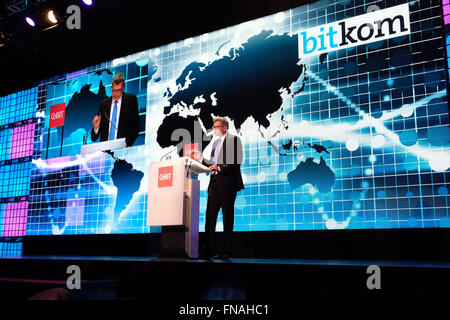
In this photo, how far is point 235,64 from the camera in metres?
5.73

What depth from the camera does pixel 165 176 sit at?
451cm

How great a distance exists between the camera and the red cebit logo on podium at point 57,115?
7320 millimetres

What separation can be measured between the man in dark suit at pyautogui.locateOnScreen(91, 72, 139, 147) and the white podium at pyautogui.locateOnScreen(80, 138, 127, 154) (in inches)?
2.5

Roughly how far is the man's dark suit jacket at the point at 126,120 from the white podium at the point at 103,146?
0.22ft

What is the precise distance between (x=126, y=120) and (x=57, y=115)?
63.9 inches

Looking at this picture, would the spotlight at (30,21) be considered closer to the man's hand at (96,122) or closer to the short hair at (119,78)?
the short hair at (119,78)

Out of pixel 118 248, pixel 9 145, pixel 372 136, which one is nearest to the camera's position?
pixel 372 136

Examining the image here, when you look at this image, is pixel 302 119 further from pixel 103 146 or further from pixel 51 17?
pixel 51 17

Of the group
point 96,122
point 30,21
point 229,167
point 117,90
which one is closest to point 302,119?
point 229,167

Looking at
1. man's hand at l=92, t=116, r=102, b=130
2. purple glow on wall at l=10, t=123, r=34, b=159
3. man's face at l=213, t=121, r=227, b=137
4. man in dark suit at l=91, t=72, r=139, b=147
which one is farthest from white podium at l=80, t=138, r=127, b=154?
man's face at l=213, t=121, r=227, b=137

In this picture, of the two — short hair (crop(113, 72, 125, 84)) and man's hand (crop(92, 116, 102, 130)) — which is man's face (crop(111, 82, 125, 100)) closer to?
short hair (crop(113, 72, 125, 84))

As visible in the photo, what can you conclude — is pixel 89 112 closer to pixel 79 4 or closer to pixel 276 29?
pixel 79 4

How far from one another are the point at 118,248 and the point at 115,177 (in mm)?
1079
